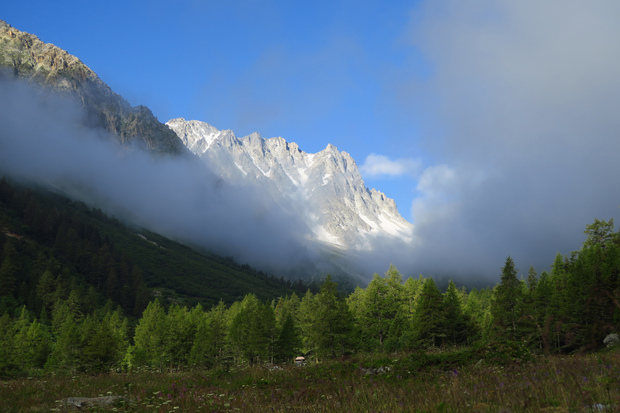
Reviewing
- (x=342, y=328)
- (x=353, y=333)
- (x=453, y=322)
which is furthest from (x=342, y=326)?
(x=453, y=322)

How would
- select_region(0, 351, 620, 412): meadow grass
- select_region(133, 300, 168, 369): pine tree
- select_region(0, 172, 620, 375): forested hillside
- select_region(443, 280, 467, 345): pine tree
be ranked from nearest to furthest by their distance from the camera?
select_region(0, 351, 620, 412): meadow grass → select_region(0, 172, 620, 375): forested hillside → select_region(443, 280, 467, 345): pine tree → select_region(133, 300, 168, 369): pine tree

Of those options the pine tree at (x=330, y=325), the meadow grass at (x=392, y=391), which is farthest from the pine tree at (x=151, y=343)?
the meadow grass at (x=392, y=391)

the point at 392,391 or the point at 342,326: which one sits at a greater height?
the point at 392,391

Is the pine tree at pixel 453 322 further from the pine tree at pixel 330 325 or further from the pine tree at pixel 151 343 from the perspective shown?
the pine tree at pixel 151 343

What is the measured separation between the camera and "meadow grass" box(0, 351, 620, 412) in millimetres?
5785

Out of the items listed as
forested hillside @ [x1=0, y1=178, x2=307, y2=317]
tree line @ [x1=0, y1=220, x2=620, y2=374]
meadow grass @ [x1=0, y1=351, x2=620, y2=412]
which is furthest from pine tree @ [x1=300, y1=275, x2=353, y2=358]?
forested hillside @ [x1=0, y1=178, x2=307, y2=317]

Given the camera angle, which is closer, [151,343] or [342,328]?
[342,328]

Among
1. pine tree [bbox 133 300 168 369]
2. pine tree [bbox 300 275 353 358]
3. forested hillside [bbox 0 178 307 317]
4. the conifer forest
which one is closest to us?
the conifer forest

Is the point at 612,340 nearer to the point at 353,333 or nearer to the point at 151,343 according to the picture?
the point at 353,333

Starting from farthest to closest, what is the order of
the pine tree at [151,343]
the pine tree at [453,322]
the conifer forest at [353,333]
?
the pine tree at [151,343], the pine tree at [453,322], the conifer forest at [353,333]

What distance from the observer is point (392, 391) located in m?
8.24

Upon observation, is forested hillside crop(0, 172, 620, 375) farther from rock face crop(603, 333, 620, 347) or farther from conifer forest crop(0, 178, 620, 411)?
rock face crop(603, 333, 620, 347)

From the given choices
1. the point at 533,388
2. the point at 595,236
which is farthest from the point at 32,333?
the point at 595,236

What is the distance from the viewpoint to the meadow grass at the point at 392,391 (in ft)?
19.0
